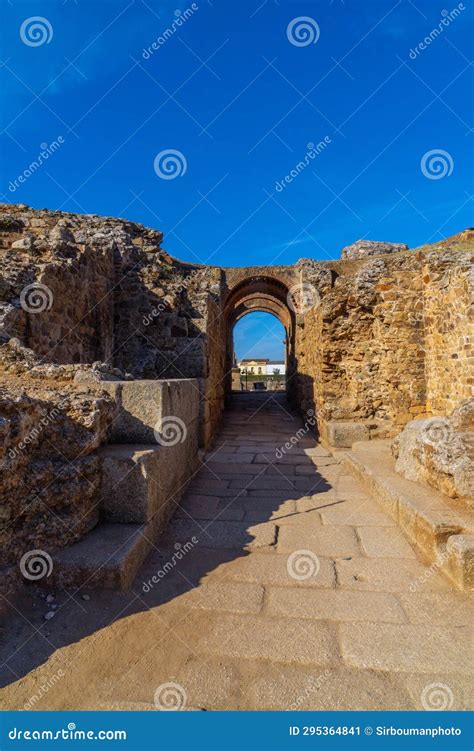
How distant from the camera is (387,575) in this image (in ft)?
9.00

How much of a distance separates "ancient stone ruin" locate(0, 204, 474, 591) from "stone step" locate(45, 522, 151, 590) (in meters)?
0.01

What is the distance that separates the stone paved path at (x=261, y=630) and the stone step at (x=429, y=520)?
101mm

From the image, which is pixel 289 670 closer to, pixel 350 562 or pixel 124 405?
pixel 350 562

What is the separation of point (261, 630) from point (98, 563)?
3.30 ft

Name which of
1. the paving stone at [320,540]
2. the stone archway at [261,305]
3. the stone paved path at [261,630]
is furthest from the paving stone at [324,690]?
the stone archway at [261,305]

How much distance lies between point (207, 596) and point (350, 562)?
109cm

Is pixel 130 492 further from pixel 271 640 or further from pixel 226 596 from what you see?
pixel 271 640

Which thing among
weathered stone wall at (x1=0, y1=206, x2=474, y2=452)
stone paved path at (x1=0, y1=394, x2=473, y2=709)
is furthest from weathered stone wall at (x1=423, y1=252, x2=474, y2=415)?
stone paved path at (x1=0, y1=394, x2=473, y2=709)

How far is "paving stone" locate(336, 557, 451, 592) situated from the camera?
8.51 feet

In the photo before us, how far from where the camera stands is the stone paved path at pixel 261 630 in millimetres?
1722

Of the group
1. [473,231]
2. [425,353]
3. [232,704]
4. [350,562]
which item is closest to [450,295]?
[425,353]

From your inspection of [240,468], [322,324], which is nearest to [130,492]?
[240,468]

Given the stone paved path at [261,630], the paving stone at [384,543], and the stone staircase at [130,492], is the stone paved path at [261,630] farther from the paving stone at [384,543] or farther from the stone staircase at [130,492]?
the stone staircase at [130,492]

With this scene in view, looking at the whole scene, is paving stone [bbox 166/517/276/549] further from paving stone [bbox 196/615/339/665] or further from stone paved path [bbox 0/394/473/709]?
paving stone [bbox 196/615/339/665]
